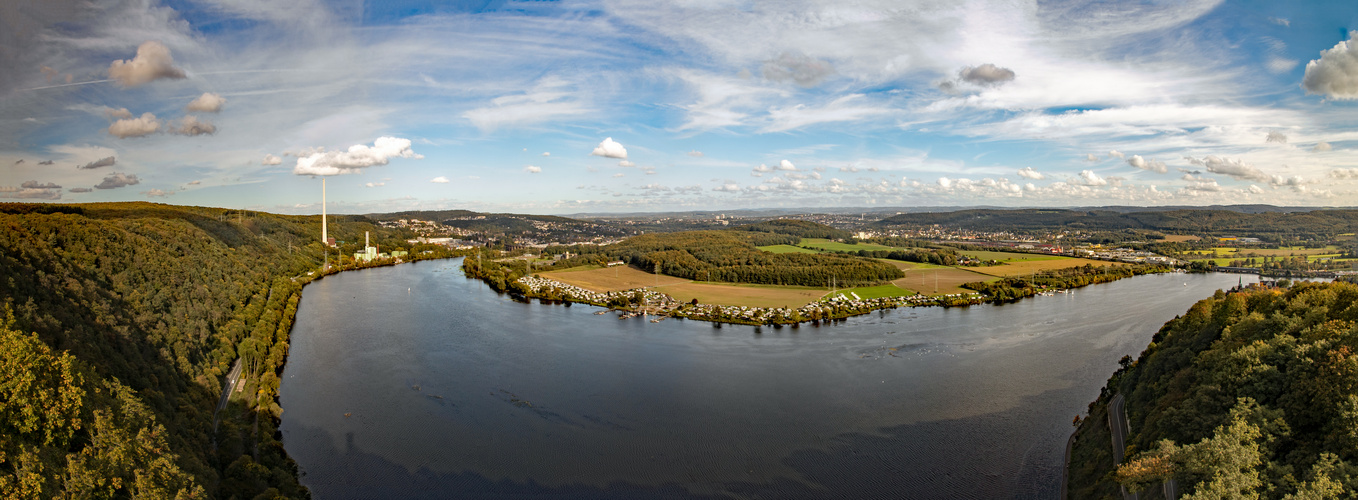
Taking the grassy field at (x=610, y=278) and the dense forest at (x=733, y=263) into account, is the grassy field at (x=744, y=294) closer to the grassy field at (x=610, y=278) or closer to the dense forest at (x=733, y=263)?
the dense forest at (x=733, y=263)

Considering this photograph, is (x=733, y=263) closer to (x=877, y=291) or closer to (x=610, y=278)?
(x=610, y=278)

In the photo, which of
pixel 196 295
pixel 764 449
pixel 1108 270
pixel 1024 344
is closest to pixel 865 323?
pixel 1024 344

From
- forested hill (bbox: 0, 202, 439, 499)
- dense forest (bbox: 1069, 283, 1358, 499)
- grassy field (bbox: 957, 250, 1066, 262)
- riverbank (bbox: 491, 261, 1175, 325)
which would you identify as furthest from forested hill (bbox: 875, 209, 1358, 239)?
forested hill (bbox: 0, 202, 439, 499)

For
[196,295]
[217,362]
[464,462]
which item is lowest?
[464,462]

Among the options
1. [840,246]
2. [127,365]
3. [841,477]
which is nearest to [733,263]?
[840,246]

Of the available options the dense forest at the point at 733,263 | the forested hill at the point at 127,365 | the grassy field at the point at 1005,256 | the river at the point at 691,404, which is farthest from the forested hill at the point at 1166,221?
the forested hill at the point at 127,365

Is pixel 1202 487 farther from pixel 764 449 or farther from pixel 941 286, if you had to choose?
pixel 941 286
